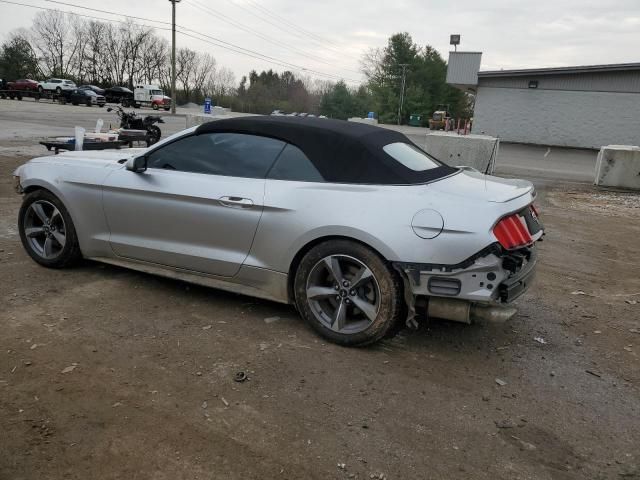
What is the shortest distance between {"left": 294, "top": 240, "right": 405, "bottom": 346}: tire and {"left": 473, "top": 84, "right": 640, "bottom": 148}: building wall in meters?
26.6

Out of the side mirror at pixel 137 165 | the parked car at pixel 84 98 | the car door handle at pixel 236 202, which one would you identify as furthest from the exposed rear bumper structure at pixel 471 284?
the parked car at pixel 84 98

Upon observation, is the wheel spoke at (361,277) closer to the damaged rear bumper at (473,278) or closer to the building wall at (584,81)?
the damaged rear bumper at (473,278)

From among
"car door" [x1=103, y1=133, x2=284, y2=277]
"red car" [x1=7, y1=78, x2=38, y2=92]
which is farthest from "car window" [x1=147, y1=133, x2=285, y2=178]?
"red car" [x1=7, y1=78, x2=38, y2=92]

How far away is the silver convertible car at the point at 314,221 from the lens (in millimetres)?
3236

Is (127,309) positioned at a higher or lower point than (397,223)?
lower

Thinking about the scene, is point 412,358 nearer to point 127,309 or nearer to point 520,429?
point 520,429

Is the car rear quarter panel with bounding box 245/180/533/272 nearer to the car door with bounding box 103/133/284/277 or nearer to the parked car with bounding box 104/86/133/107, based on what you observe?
the car door with bounding box 103/133/284/277

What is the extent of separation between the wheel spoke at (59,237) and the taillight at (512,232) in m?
3.60

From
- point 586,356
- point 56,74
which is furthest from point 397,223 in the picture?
point 56,74

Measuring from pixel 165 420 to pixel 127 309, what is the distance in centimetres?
154

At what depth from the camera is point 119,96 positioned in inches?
1971

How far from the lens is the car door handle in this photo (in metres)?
3.73

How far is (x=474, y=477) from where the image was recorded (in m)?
2.38

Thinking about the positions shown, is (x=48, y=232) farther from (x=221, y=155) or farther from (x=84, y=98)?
(x=84, y=98)
